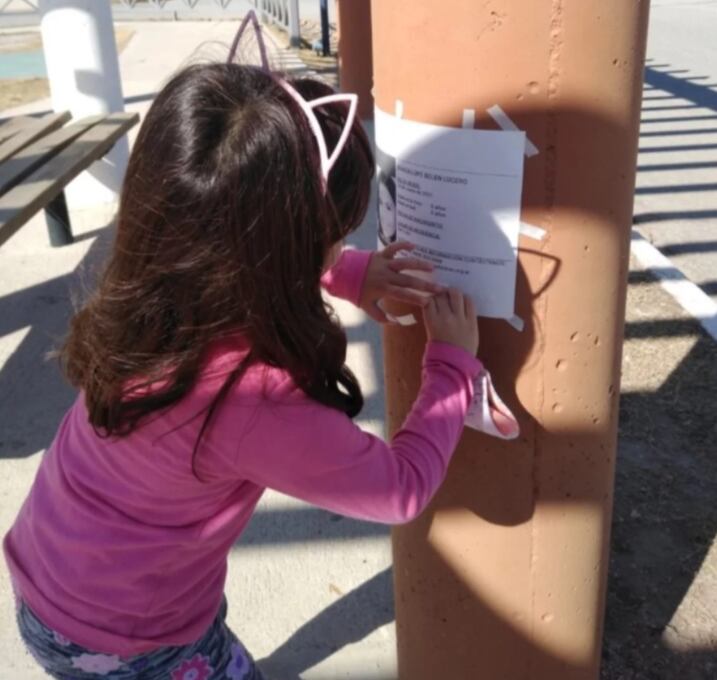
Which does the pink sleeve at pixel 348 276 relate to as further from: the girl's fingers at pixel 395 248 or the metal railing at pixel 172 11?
the metal railing at pixel 172 11

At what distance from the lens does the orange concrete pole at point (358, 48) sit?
8016mm

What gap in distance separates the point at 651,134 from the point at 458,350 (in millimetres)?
7191

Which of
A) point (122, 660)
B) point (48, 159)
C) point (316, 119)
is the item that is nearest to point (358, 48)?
point (48, 159)

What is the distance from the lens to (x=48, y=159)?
4.55 m

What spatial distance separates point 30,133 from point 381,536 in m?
3.15

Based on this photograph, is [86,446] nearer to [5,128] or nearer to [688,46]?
[5,128]

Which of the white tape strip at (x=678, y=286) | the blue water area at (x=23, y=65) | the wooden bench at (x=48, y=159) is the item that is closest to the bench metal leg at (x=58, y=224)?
the wooden bench at (x=48, y=159)

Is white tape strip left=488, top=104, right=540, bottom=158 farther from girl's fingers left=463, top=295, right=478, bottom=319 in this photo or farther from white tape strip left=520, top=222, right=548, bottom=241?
girl's fingers left=463, top=295, right=478, bottom=319

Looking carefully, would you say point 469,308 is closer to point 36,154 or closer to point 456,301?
point 456,301

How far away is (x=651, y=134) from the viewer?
8.13 metres

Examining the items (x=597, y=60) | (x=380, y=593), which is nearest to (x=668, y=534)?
(x=380, y=593)

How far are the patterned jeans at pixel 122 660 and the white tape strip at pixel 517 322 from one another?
74cm

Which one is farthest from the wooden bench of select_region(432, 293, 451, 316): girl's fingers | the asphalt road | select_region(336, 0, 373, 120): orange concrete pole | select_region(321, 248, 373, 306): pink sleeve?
the asphalt road

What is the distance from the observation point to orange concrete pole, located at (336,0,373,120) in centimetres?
802
